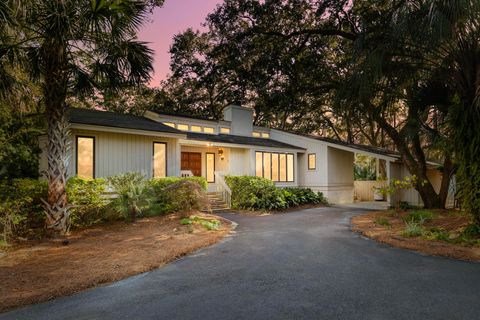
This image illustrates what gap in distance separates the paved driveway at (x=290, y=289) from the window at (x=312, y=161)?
12.9 m

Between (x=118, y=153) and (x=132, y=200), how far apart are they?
127 inches

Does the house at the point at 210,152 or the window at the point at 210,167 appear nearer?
the house at the point at 210,152

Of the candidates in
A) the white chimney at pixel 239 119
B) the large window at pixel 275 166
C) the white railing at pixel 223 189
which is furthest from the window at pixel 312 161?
the white railing at pixel 223 189

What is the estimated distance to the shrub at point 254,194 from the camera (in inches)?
551

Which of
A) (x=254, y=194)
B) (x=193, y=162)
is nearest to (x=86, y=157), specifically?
(x=193, y=162)

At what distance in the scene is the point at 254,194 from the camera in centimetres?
1444

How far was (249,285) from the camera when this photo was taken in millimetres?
4527

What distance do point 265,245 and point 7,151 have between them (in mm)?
8584

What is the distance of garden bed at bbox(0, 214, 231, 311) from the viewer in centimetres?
449

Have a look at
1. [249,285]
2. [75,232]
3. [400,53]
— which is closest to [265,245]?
[249,285]

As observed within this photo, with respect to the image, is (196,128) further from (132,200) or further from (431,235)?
(431,235)

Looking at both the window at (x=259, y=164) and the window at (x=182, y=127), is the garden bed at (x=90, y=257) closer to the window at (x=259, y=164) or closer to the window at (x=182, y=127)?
the window at (x=259, y=164)

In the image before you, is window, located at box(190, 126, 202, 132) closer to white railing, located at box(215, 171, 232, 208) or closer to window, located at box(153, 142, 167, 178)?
white railing, located at box(215, 171, 232, 208)

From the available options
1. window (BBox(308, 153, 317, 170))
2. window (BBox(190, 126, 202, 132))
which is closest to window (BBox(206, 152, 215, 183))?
window (BBox(190, 126, 202, 132))
